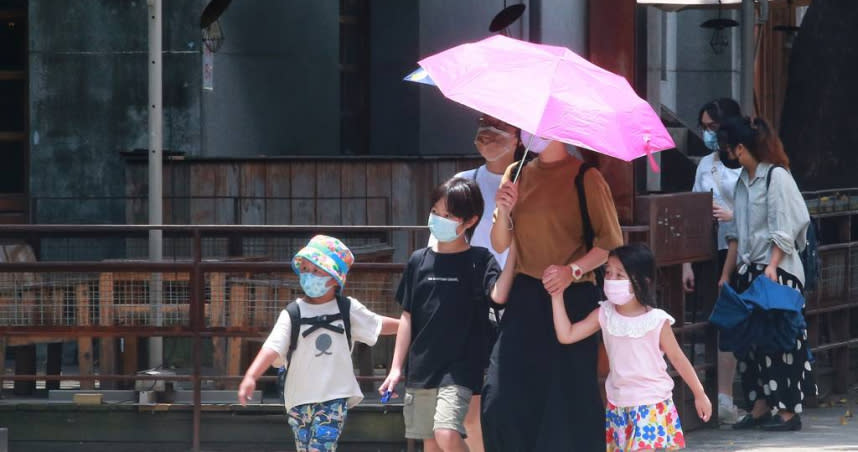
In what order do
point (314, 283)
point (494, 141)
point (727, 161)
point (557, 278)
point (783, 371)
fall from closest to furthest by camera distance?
point (557, 278)
point (314, 283)
point (494, 141)
point (783, 371)
point (727, 161)

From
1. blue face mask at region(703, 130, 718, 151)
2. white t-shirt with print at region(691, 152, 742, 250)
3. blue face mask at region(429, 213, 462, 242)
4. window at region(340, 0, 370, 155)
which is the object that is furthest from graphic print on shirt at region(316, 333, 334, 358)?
window at region(340, 0, 370, 155)

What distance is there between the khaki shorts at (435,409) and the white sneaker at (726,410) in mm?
3628

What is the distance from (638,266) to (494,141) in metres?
0.95

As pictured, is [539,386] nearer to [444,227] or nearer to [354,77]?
[444,227]

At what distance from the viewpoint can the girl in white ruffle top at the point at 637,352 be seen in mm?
6930

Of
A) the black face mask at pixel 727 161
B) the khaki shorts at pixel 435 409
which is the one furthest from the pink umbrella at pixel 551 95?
the black face mask at pixel 727 161

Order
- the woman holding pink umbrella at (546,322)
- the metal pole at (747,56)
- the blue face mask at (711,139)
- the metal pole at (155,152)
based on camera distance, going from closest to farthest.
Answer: the woman holding pink umbrella at (546,322)
the metal pole at (155,152)
the blue face mask at (711,139)
the metal pole at (747,56)

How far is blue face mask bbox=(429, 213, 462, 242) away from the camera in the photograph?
7.10 meters

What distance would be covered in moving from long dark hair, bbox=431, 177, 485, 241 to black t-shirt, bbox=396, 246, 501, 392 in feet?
0.63

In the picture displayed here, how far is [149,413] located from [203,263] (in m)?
1.03

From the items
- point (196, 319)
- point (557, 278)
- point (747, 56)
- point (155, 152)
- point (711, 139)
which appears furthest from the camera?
point (747, 56)

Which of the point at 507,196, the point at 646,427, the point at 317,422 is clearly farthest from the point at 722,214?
the point at 317,422

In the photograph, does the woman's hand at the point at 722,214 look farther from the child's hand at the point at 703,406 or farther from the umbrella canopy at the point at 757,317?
the child's hand at the point at 703,406

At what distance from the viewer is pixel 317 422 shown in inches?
275
